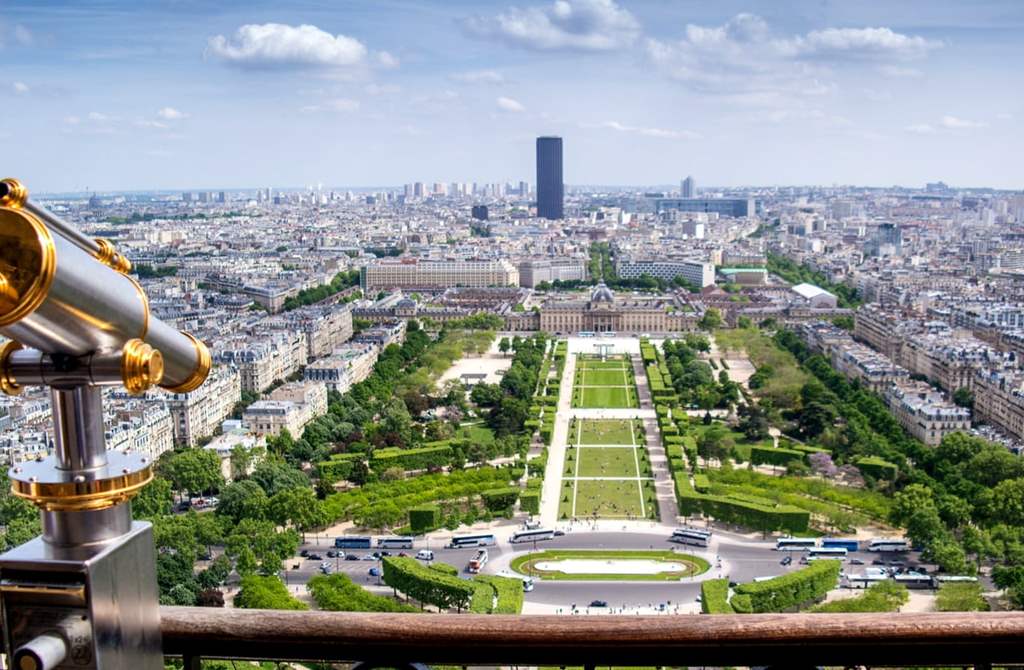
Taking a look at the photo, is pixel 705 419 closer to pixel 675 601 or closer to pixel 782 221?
pixel 675 601

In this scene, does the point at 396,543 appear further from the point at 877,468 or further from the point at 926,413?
the point at 926,413

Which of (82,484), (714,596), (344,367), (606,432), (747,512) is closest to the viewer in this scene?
(82,484)

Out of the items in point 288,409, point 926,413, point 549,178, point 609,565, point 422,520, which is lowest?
point 609,565

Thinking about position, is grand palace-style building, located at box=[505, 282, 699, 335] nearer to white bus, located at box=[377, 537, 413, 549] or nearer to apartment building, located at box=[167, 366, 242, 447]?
apartment building, located at box=[167, 366, 242, 447]

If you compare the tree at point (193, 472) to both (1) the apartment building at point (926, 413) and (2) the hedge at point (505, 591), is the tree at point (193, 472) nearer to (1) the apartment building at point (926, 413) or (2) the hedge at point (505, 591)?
(2) the hedge at point (505, 591)

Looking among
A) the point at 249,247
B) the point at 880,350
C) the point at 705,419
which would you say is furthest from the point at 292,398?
the point at 249,247

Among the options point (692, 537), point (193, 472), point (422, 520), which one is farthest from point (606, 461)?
point (193, 472)

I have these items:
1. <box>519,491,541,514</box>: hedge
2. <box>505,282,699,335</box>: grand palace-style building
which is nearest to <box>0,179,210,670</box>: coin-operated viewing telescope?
<box>519,491,541,514</box>: hedge

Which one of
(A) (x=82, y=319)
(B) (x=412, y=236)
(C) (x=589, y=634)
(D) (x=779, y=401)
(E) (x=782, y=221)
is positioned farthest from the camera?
(E) (x=782, y=221)

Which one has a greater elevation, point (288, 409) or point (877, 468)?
point (288, 409)
